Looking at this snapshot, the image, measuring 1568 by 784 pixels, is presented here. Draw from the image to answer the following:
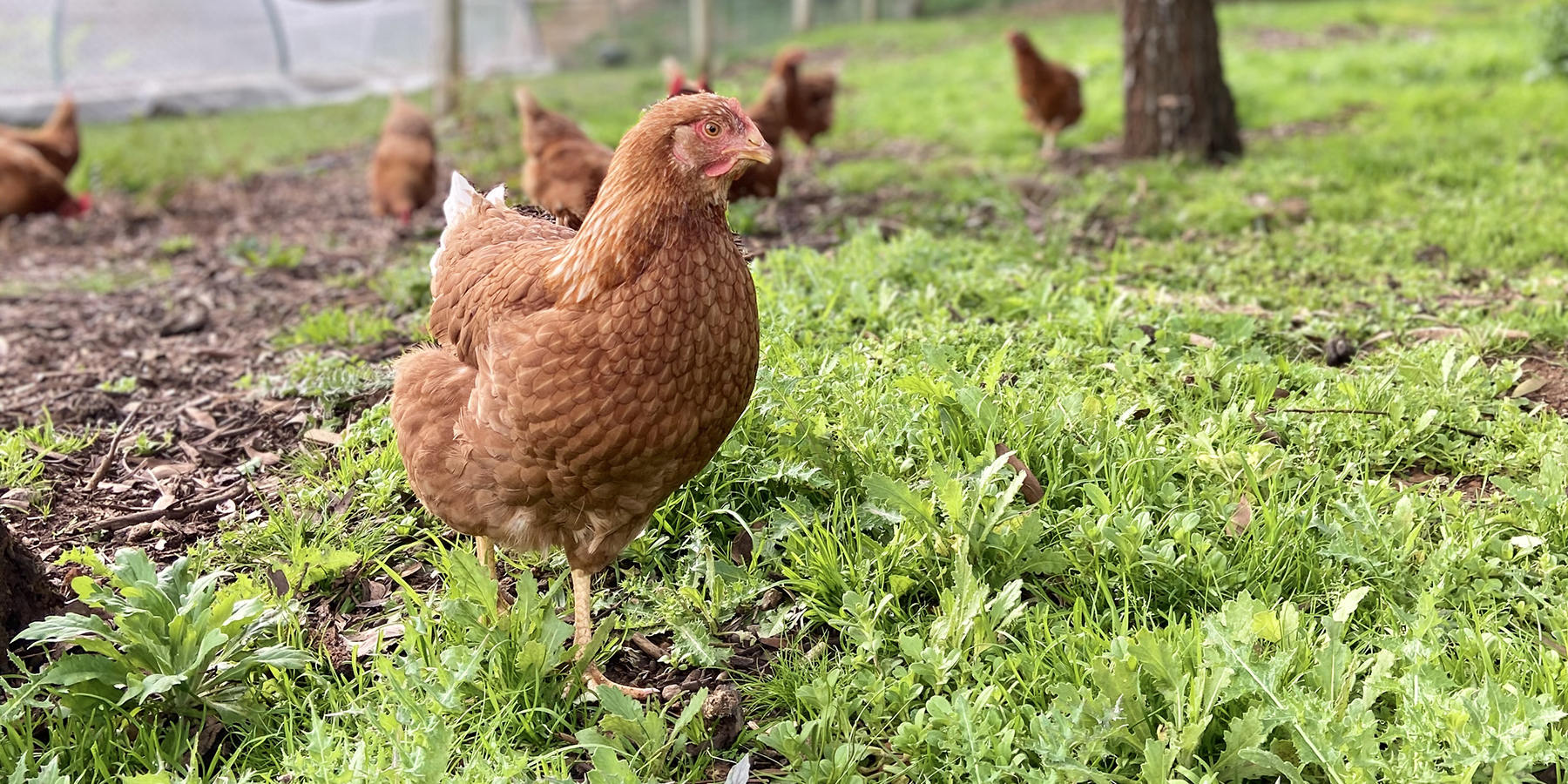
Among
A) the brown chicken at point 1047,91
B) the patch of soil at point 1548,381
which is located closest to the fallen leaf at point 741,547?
the patch of soil at point 1548,381

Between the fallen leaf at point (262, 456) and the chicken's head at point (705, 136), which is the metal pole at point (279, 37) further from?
the chicken's head at point (705, 136)

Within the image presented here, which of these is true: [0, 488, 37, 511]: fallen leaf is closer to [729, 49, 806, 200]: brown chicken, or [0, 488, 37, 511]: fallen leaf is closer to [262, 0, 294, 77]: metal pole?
[729, 49, 806, 200]: brown chicken

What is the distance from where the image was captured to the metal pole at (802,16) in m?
22.5

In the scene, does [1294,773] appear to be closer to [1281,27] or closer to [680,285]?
[680,285]

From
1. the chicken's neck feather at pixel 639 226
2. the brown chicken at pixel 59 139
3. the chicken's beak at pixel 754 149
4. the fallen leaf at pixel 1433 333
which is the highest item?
the chicken's beak at pixel 754 149

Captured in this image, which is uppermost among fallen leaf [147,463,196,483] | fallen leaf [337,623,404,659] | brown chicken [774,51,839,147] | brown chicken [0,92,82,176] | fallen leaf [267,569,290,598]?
brown chicken [774,51,839,147]

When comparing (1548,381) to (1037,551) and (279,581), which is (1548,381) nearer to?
(1037,551)

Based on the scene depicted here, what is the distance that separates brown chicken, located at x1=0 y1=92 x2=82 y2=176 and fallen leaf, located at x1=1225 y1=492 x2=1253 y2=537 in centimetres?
853

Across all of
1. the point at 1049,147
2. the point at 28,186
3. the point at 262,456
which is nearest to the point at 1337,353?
the point at 262,456

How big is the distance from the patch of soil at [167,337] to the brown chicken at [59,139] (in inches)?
15.8

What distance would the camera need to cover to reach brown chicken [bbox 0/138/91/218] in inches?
269

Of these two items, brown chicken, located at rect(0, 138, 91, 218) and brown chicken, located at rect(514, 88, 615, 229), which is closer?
brown chicken, located at rect(514, 88, 615, 229)

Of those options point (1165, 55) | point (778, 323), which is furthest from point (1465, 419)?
point (1165, 55)

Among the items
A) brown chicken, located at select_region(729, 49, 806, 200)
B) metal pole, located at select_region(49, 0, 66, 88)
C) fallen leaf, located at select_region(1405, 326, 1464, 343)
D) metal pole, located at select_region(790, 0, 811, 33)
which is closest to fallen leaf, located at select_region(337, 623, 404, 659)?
brown chicken, located at select_region(729, 49, 806, 200)
